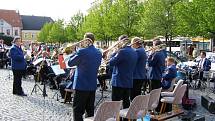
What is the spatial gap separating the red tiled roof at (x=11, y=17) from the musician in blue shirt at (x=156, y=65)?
9075 cm

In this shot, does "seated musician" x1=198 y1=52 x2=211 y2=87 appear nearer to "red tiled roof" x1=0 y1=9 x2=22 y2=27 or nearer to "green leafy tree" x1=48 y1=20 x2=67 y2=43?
"green leafy tree" x1=48 y1=20 x2=67 y2=43

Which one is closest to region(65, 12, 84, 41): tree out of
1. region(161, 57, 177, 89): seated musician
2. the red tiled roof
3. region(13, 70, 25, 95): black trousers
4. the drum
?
the red tiled roof

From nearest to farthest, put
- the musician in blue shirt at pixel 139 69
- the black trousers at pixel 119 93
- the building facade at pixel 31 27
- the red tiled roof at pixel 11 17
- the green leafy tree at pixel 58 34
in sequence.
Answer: the black trousers at pixel 119 93
the musician in blue shirt at pixel 139 69
the green leafy tree at pixel 58 34
the red tiled roof at pixel 11 17
the building facade at pixel 31 27

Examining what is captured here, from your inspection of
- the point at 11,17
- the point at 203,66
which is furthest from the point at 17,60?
the point at 11,17

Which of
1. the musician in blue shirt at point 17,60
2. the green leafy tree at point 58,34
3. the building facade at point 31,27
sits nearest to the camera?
the musician in blue shirt at point 17,60

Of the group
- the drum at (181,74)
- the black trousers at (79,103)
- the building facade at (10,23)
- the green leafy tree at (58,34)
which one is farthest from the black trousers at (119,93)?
the building facade at (10,23)

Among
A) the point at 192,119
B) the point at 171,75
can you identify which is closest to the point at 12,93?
the point at 171,75

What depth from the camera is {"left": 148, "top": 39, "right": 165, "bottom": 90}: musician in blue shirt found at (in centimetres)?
920

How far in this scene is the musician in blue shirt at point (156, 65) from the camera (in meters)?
9.20

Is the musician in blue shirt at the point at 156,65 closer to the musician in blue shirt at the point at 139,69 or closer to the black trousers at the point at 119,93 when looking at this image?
the musician in blue shirt at the point at 139,69

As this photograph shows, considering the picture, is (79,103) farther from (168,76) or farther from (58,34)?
(58,34)

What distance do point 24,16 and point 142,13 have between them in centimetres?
7271

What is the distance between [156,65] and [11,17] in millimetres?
92918

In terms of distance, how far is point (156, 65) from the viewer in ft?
30.5
